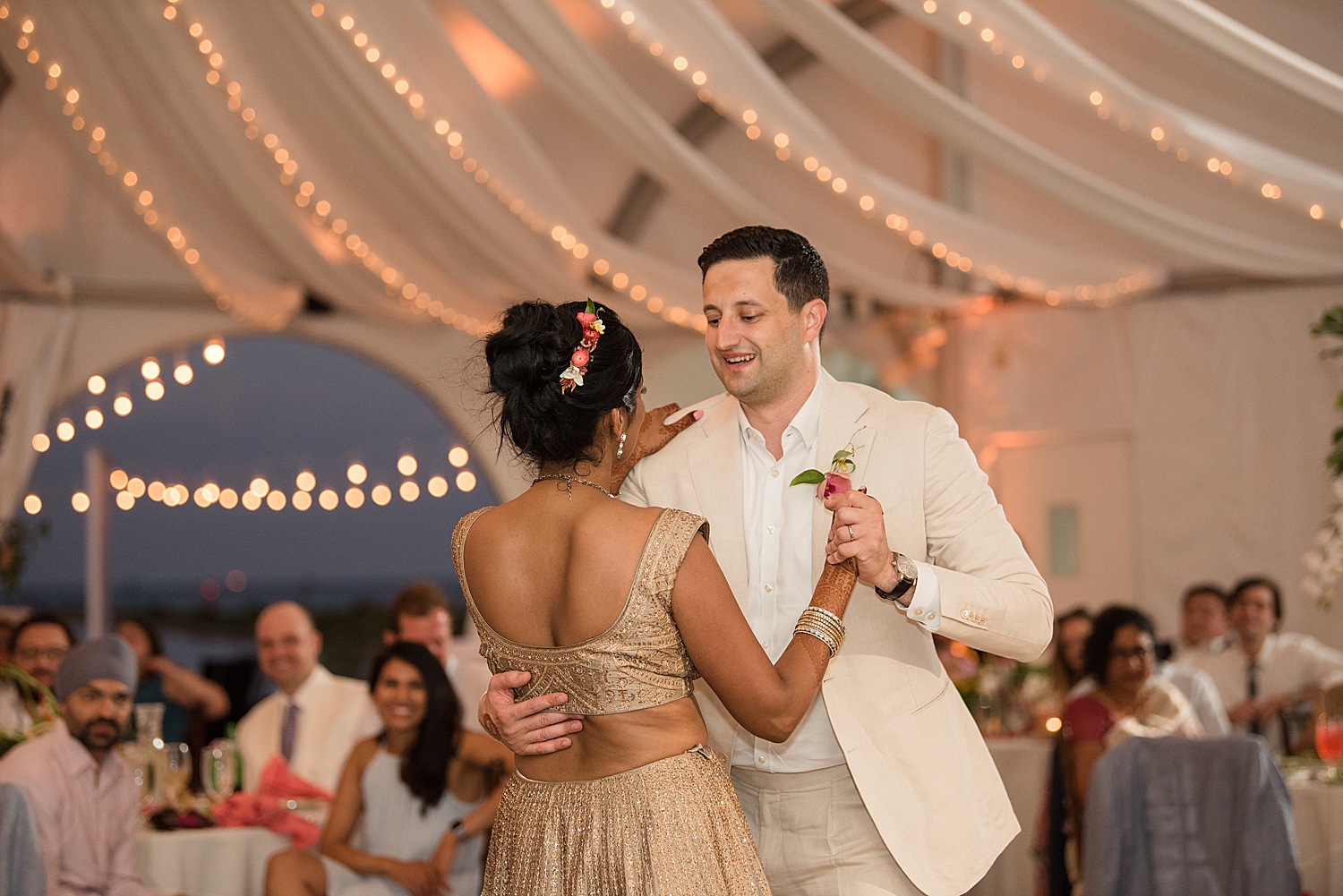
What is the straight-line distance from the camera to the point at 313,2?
4902mm

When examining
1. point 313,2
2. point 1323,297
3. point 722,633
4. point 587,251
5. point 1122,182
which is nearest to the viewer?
point 722,633

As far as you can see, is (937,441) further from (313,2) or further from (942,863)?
(313,2)

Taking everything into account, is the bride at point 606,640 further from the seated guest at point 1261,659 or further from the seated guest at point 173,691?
the seated guest at point 173,691

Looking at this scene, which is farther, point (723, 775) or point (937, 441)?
point (937, 441)

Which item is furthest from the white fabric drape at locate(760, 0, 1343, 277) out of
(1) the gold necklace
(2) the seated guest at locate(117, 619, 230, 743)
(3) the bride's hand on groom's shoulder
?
(2) the seated guest at locate(117, 619, 230, 743)

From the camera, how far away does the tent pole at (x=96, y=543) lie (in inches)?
341

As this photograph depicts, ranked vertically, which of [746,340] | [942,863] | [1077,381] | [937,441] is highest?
[1077,381]

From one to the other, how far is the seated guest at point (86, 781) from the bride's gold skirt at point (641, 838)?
231 cm

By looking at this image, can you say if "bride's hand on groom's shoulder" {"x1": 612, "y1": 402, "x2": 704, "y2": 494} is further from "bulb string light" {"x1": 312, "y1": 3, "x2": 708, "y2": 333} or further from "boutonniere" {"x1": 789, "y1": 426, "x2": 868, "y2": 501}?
"bulb string light" {"x1": 312, "y1": 3, "x2": 708, "y2": 333}

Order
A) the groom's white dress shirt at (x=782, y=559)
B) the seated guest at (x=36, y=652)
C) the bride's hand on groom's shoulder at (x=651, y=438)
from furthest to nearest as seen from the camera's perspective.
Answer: the seated guest at (x=36, y=652)
the bride's hand on groom's shoulder at (x=651, y=438)
the groom's white dress shirt at (x=782, y=559)

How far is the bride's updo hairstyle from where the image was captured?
83.6 inches

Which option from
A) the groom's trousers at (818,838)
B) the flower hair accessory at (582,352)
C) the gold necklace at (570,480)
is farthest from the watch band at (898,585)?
the flower hair accessory at (582,352)

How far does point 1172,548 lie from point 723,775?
690 centimetres

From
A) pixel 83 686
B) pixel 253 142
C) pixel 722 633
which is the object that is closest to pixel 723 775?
pixel 722 633
